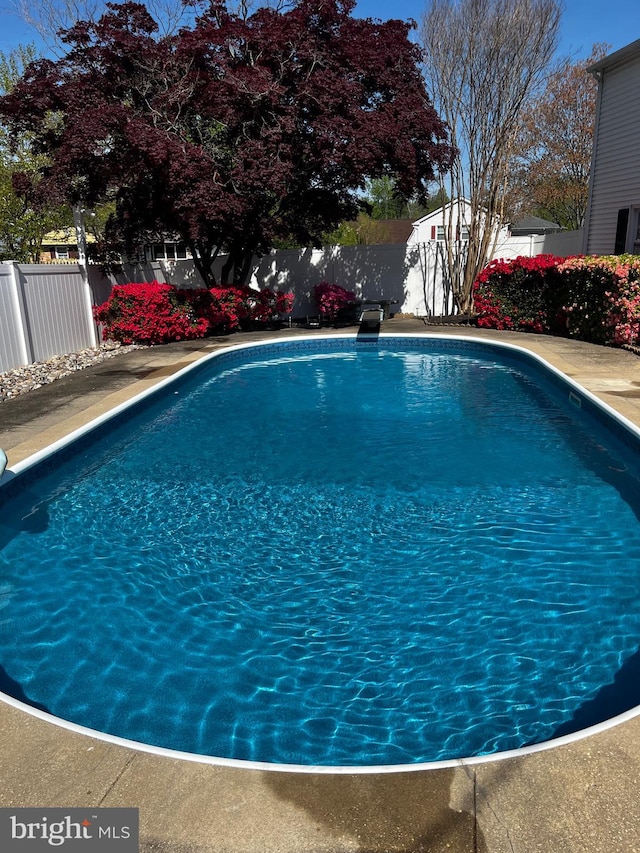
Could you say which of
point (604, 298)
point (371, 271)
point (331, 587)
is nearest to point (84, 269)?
point (371, 271)

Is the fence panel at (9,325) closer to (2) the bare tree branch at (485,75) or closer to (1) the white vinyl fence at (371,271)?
(1) the white vinyl fence at (371,271)

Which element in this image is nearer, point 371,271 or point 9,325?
point 9,325

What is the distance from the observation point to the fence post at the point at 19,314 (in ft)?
31.0

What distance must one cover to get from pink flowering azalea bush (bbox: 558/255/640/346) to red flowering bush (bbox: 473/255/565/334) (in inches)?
22.0

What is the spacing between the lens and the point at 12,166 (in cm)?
1977

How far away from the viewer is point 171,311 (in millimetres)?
12867

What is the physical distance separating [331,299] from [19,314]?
807 centimetres

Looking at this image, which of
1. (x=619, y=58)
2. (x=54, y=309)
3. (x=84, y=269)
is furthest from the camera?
(x=619, y=58)

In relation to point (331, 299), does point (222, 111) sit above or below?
above

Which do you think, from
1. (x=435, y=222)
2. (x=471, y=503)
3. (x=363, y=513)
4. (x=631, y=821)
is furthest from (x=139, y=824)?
(x=435, y=222)

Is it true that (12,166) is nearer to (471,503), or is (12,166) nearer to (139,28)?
(139,28)

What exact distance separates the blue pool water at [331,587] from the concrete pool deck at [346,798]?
0.57 metres
